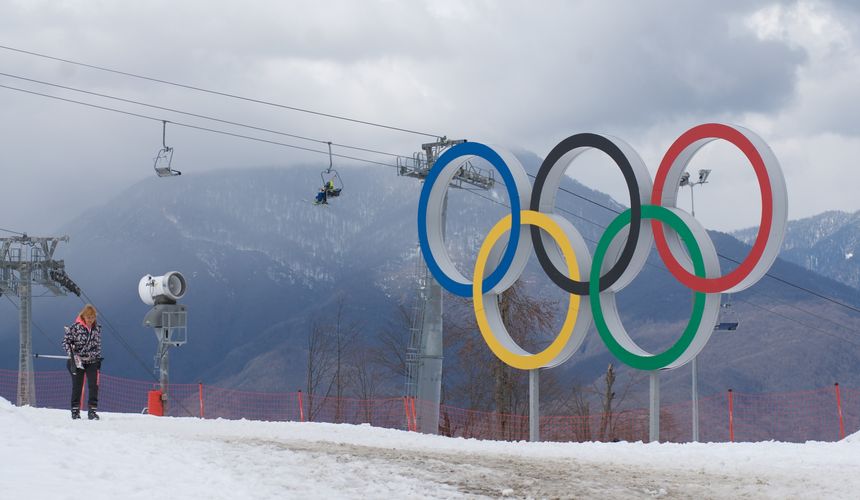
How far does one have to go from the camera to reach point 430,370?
3444 centimetres

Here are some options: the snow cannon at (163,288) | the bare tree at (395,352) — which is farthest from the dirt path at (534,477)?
the bare tree at (395,352)

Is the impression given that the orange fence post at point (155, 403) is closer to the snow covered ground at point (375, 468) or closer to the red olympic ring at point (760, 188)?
the snow covered ground at point (375, 468)

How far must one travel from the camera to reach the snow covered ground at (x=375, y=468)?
1220 cm

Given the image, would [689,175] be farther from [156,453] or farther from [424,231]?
[156,453]

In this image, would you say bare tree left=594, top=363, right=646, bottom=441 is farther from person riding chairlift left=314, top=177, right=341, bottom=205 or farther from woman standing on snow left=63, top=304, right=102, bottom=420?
woman standing on snow left=63, top=304, right=102, bottom=420

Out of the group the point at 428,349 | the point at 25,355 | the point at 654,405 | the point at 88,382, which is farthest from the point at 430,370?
the point at 25,355

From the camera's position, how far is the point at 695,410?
30.8m

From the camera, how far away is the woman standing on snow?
21.2m

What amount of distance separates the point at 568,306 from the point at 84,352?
9894 millimetres

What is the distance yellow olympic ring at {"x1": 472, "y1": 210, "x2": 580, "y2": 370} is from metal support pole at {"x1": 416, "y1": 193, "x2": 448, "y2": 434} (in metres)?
6.85

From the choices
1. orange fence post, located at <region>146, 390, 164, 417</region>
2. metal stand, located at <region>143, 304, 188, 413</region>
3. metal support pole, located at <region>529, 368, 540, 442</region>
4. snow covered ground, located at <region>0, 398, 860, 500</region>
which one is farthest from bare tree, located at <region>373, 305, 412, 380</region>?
snow covered ground, located at <region>0, 398, 860, 500</region>

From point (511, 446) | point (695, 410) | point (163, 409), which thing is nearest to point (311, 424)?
Answer: point (511, 446)

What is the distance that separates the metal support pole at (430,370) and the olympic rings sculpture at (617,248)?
597 cm

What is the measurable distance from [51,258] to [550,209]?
3207 cm
